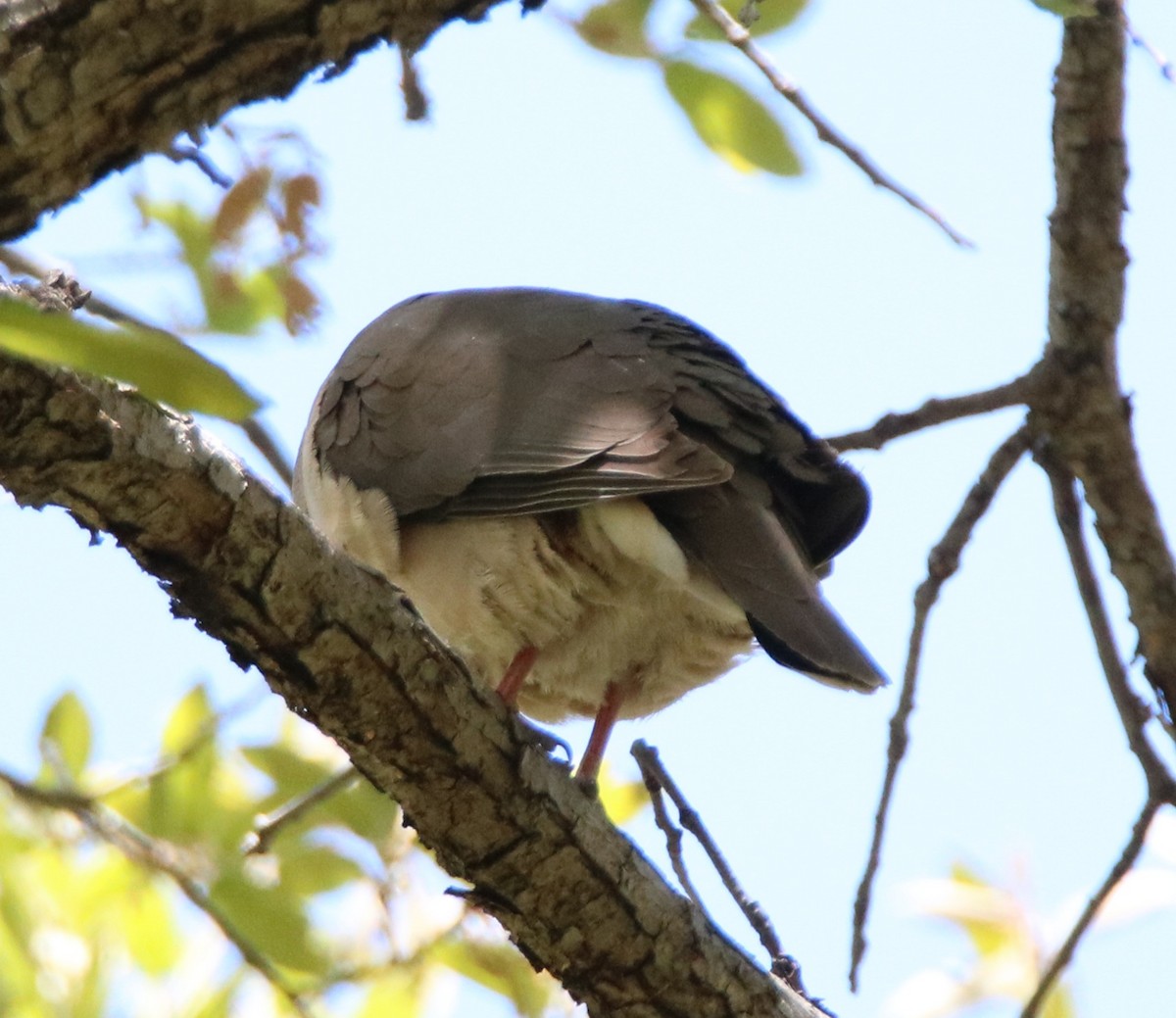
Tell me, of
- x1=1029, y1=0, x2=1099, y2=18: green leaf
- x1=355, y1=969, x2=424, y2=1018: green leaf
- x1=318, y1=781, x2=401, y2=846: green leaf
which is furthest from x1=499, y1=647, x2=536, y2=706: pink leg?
x1=1029, y1=0, x2=1099, y2=18: green leaf

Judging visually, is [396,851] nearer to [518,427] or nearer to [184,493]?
[518,427]

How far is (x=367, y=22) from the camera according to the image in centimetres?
190

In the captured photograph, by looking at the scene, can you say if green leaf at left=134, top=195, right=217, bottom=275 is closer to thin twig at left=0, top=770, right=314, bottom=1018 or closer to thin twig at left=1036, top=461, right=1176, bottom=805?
thin twig at left=0, top=770, right=314, bottom=1018

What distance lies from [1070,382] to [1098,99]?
22.0 inches

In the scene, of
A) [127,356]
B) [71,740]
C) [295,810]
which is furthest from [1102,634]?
[127,356]

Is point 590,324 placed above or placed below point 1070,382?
above

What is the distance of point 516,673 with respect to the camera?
3.36m

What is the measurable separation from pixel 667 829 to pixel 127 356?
2.32 meters

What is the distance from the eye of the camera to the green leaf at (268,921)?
288cm

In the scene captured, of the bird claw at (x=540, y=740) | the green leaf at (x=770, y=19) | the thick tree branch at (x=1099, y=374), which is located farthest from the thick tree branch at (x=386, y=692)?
the green leaf at (x=770, y=19)

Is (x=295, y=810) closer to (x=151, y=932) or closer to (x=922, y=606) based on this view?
(x=151, y=932)

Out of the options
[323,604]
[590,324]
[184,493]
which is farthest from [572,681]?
[184,493]

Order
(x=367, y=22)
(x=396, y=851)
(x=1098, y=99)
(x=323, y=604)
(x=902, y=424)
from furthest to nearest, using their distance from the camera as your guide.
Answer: (x=396, y=851) → (x=902, y=424) → (x=1098, y=99) → (x=323, y=604) → (x=367, y=22)

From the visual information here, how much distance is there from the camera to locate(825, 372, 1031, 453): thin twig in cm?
298
